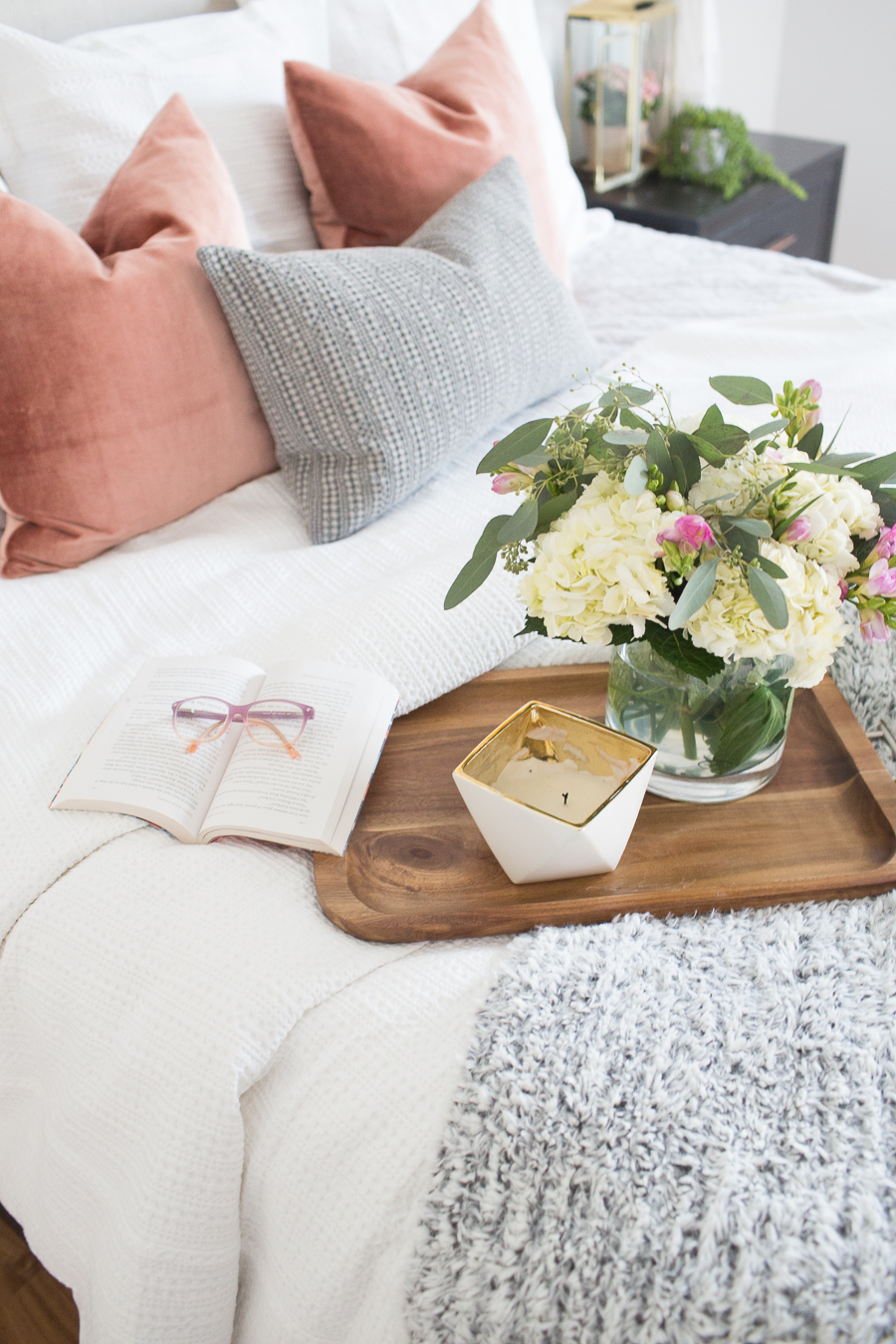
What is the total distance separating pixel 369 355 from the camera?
120 centimetres

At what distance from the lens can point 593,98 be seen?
7.68 feet

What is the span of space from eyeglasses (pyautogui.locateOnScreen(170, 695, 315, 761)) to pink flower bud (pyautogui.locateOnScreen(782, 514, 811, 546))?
450 millimetres

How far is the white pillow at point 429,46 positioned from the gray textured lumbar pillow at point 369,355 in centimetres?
50

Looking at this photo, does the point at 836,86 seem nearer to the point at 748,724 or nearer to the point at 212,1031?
the point at 748,724

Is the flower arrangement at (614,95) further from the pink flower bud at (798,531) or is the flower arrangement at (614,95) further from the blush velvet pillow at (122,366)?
the pink flower bud at (798,531)

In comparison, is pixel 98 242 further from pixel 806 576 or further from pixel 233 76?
pixel 806 576

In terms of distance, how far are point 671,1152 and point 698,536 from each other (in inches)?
15.3

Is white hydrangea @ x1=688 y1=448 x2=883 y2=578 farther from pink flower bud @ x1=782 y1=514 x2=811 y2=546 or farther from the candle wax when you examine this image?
the candle wax

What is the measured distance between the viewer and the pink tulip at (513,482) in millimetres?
732

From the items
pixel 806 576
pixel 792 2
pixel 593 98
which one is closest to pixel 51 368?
pixel 806 576

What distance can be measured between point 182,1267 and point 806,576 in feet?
2.19

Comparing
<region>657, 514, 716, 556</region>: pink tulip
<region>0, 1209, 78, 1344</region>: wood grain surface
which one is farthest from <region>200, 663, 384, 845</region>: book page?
<region>0, 1209, 78, 1344</region>: wood grain surface

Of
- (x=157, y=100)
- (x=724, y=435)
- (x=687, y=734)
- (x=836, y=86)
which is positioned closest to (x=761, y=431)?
(x=724, y=435)

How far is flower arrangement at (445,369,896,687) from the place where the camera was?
65cm
